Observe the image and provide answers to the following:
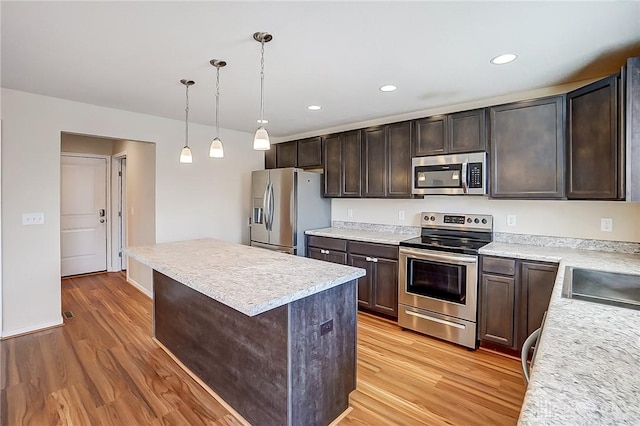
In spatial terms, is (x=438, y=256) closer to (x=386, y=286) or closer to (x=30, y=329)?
(x=386, y=286)

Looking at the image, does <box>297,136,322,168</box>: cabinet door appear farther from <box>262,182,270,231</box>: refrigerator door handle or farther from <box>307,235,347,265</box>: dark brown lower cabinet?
<box>307,235,347,265</box>: dark brown lower cabinet

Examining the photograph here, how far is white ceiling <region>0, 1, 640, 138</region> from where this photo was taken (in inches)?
67.7

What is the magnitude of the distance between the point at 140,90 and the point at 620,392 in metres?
3.62

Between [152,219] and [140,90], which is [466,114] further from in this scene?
[152,219]

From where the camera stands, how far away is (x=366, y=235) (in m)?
3.81

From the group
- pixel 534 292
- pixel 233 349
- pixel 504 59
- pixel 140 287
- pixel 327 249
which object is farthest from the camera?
pixel 140 287

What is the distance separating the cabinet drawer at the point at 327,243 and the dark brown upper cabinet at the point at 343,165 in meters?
0.62

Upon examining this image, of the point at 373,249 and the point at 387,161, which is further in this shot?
the point at 387,161

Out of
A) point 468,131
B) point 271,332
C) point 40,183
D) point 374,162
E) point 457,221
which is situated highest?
point 468,131

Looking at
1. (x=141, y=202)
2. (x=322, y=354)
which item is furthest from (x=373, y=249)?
(x=141, y=202)

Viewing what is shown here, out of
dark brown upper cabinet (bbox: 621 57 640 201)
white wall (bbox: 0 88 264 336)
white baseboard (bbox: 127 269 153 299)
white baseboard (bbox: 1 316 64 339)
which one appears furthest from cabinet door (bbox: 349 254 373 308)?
white baseboard (bbox: 1 316 64 339)

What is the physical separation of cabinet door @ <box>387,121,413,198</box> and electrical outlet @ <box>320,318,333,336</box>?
81.1 inches

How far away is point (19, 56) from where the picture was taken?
229cm

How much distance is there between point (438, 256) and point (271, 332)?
1.87 m
